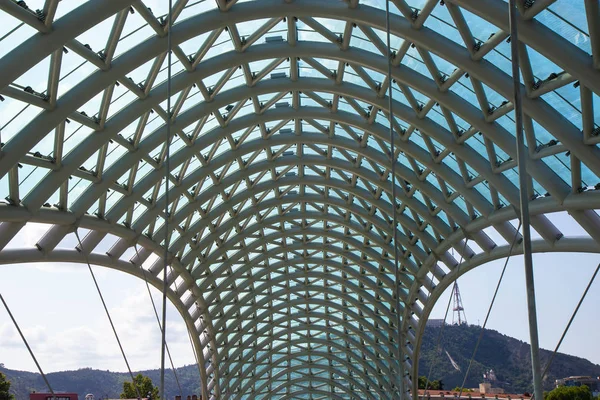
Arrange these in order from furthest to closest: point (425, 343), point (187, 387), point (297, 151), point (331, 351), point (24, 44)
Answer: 1. point (187, 387)
2. point (425, 343)
3. point (331, 351)
4. point (297, 151)
5. point (24, 44)

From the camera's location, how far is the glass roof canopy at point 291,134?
2314 centimetres

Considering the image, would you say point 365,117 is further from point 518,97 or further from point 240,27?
point 518,97

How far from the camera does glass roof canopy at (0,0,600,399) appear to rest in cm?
2314

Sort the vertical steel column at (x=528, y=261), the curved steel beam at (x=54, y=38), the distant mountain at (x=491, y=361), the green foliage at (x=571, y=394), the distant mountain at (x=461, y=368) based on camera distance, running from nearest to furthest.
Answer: the vertical steel column at (x=528, y=261) → the curved steel beam at (x=54, y=38) → the green foliage at (x=571, y=394) → the distant mountain at (x=461, y=368) → the distant mountain at (x=491, y=361)

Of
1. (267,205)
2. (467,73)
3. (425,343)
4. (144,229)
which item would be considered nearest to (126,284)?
(144,229)

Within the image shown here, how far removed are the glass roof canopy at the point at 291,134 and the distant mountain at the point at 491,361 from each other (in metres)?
87.2

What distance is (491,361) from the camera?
14875 centimetres

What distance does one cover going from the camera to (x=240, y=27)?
97.9ft

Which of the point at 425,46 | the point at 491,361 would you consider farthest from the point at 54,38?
the point at 491,361

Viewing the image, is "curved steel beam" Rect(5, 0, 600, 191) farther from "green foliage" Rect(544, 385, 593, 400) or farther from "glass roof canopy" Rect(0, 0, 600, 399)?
"green foliage" Rect(544, 385, 593, 400)

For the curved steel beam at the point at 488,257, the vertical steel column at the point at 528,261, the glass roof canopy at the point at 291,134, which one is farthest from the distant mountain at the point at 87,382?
the vertical steel column at the point at 528,261

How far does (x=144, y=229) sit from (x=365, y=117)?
56.1 feet

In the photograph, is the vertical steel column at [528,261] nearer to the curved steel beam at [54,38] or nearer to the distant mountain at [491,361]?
the curved steel beam at [54,38]

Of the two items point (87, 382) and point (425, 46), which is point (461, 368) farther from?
point (425, 46)
